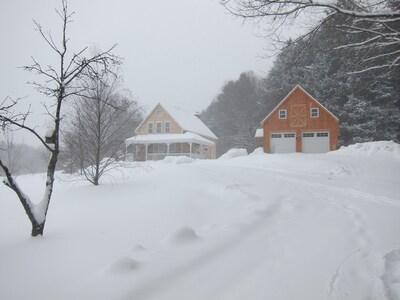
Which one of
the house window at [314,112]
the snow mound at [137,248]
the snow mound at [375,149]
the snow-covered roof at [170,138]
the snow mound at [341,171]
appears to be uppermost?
the house window at [314,112]

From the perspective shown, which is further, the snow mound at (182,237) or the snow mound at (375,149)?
the snow mound at (375,149)

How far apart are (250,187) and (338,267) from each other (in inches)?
190

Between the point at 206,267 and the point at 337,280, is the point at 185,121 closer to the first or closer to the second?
the point at 206,267

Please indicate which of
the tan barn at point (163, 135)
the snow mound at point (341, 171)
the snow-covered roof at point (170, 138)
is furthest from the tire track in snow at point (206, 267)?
the tan barn at point (163, 135)

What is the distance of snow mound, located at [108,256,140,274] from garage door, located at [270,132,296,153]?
2299 centimetres

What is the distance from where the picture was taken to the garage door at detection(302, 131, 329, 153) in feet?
77.4

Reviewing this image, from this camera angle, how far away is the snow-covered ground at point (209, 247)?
108 inches

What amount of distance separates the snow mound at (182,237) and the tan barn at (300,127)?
21.9 m

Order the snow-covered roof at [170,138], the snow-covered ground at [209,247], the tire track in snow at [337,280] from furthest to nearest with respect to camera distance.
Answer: the snow-covered roof at [170,138], the snow-covered ground at [209,247], the tire track in snow at [337,280]

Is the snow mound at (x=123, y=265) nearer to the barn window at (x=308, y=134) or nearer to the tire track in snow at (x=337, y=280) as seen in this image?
the tire track in snow at (x=337, y=280)

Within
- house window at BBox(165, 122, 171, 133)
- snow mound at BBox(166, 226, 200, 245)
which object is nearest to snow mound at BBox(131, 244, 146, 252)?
snow mound at BBox(166, 226, 200, 245)

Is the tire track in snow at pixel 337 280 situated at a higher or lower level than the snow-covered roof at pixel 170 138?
lower

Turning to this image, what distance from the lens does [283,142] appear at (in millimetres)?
24781

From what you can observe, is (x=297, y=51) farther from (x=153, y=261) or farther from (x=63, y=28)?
(x=153, y=261)
